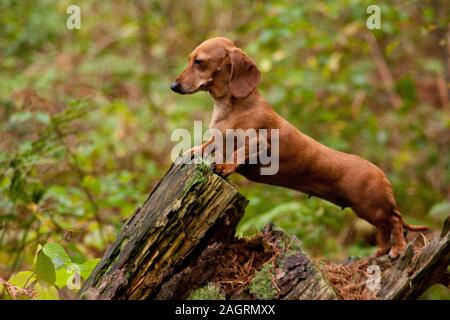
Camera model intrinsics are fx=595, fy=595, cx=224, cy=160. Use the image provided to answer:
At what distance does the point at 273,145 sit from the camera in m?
4.44

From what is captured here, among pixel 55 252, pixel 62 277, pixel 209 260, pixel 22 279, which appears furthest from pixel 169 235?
pixel 22 279

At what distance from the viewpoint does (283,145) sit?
4.44m

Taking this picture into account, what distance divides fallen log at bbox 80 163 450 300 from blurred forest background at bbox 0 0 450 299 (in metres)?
2.15

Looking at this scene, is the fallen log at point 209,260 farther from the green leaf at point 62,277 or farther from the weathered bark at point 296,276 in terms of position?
the green leaf at point 62,277

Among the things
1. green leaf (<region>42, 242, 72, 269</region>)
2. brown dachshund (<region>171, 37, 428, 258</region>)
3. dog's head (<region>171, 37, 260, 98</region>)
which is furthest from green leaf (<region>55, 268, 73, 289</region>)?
dog's head (<region>171, 37, 260, 98</region>)

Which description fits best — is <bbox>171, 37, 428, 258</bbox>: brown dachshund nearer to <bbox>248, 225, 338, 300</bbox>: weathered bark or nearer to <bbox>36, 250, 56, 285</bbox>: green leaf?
<bbox>248, 225, 338, 300</bbox>: weathered bark

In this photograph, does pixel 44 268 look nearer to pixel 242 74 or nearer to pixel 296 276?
pixel 296 276

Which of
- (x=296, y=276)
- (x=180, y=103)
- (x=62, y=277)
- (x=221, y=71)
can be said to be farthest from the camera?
(x=180, y=103)

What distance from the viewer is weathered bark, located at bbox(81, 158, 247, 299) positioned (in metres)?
3.70

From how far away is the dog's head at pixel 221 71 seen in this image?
4.53m

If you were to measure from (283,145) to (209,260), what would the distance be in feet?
3.64

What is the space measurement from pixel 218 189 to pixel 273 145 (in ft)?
2.47

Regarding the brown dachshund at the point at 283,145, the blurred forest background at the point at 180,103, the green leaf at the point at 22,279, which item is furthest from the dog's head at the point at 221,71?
the blurred forest background at the point at 180,103

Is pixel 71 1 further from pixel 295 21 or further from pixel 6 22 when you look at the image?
pixel 295 21
